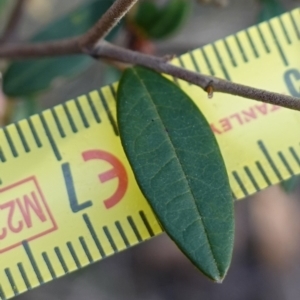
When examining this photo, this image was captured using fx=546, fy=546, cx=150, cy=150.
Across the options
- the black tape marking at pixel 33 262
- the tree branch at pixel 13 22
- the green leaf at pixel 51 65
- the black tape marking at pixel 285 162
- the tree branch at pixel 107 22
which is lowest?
the black tape marking at pixel 285 162

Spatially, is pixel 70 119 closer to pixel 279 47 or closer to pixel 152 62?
pixel 152 62

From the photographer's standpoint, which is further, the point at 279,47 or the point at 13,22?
Result: the point at 13,22

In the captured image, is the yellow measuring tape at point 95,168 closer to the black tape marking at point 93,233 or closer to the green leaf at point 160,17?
the black tape marking at point 93,233

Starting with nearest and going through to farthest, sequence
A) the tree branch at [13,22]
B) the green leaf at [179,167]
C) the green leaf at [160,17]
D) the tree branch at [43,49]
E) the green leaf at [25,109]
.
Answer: the green leaf at [179,167], the tree branch at [43,49], the tree branch at [13,22], the green leaf at [160,17], the green leaf at [25,109]

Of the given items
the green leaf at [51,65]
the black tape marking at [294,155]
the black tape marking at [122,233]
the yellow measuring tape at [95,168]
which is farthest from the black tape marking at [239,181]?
the green leaf at [51,65]

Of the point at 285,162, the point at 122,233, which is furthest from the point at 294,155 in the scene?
the point at 122,233

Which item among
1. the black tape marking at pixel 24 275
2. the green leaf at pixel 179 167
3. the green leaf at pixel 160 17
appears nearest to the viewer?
the green leaf at pixel 179 167
